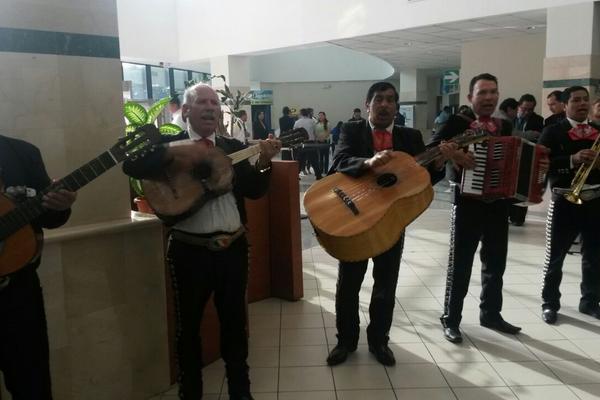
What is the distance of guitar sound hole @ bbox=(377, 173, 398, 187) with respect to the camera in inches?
102

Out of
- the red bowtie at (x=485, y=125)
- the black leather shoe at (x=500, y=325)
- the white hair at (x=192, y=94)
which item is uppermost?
the white hair at (x=192, y=94)

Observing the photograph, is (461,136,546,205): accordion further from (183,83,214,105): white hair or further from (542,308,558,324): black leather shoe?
(183,83,214,105): white hair

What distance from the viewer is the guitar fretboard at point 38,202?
1.80 m

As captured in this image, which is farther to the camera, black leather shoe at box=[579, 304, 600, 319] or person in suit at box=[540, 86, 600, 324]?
black leather shoe at box=[579, 304, 600, 319]

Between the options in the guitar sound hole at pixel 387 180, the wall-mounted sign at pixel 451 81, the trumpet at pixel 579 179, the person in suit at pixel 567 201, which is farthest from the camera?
the wall-mounted sign at pixel 451 81

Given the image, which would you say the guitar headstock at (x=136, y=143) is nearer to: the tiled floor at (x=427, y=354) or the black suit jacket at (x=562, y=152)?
the tiled floor at (x=427, y=354)

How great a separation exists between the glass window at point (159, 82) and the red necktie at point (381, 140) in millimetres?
12628

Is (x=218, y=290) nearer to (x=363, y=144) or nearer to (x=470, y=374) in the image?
(x=363, y=144)

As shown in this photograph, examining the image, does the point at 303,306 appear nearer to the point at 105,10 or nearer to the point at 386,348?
the point at 386,348

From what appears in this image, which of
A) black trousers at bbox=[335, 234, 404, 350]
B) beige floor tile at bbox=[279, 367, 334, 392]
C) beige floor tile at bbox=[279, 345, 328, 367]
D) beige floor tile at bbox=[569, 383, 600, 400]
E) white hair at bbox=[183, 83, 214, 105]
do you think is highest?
white hair at bbox=[183, 83, 214, 105]

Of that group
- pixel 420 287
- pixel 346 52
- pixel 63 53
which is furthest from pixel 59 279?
pixel 346 52

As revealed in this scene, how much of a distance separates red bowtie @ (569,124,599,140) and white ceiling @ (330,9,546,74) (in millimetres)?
4547

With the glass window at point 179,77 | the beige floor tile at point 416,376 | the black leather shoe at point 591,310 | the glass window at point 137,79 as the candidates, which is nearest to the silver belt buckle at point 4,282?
the beige floor tile at point 416,376

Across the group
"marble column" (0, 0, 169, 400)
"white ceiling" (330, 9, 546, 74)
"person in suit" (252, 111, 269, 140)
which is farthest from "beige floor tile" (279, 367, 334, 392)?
"person in suit" (252, 111, 269, 140)
